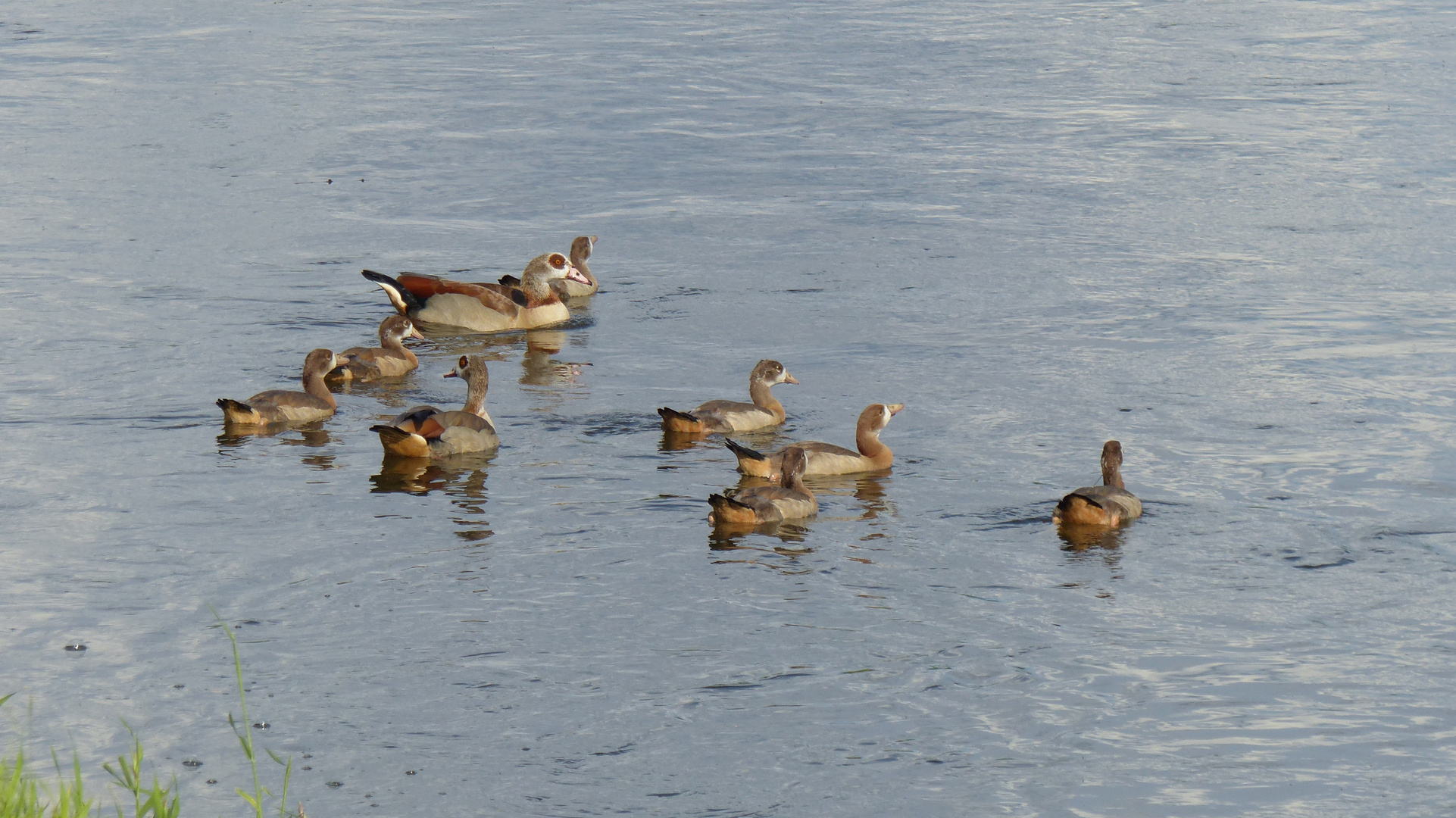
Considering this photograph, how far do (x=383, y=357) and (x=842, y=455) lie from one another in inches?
206

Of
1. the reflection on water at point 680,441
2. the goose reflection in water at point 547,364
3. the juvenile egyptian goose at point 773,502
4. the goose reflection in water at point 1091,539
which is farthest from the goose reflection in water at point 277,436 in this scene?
the goose reflection in water at point 1091,539

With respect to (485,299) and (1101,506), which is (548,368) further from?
(1101,506)

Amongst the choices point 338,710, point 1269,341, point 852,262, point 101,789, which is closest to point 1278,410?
point 1269,341

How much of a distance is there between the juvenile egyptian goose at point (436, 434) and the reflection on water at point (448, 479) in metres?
0.07

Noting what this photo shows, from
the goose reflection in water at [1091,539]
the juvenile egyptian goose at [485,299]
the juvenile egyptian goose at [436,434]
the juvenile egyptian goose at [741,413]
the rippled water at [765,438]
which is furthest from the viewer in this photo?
the juvenile egyptian goose at [485,299]

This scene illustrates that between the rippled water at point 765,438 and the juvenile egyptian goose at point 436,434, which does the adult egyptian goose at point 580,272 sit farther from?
the juvenile egyptian goose at point 436,434

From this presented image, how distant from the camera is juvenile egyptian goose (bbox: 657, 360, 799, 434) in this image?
14586 mm

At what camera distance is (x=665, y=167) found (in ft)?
84.6

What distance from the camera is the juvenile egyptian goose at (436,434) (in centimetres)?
1388

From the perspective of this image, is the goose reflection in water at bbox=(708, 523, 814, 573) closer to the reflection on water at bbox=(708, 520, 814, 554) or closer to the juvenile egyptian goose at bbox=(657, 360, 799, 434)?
the reflection on water at bbox=(708, 520, 814, 554)

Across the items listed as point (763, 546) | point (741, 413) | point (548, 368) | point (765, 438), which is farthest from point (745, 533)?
point (548, 368)

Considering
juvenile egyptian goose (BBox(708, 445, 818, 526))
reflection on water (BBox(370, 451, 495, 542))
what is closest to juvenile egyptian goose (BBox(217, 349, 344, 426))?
reflection on water (BBox(370, 451, 495, 542))

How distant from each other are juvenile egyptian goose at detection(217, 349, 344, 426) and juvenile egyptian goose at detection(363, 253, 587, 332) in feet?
10.6

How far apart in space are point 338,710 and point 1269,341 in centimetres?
1093
